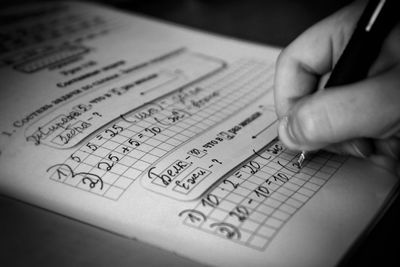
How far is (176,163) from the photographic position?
18.9 inches

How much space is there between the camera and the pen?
456 millimetres

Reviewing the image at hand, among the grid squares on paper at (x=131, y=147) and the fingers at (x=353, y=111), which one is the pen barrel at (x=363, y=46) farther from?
the grid squares on paper at (x=131, y=147)

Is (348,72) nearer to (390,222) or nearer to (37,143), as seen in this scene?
(390,222)

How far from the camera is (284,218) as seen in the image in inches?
16.6

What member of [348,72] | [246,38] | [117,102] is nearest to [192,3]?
[246,38]

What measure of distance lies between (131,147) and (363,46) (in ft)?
0.86

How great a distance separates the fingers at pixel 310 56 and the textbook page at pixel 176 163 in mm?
47

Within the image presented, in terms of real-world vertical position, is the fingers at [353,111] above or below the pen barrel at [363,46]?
below

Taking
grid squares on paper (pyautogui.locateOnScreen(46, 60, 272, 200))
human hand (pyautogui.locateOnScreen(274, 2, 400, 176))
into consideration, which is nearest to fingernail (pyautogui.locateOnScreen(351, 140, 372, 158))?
human hand (pyautogui.locateOnScreen(274, 2, 400, 176))

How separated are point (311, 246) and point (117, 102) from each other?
1.00ft

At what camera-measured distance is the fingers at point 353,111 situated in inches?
16.5

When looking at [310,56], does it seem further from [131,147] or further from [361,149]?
[131,147]

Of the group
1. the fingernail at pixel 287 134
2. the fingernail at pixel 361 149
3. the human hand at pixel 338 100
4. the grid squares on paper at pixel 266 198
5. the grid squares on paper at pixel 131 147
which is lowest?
the grid squares on paper at pixel 266 198

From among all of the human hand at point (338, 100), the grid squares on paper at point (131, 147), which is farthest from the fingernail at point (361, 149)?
the grid squares on paper at point (131, 147)
